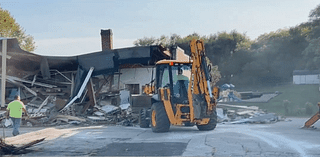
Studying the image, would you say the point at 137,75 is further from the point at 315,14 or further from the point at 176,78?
the point at 315,14

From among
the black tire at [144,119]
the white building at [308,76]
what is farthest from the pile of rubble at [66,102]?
the white building at [308,76]

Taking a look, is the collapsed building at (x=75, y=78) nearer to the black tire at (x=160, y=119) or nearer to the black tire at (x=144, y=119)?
the black tire at (x=144, y=119)

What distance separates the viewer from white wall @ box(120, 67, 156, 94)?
2595 cm

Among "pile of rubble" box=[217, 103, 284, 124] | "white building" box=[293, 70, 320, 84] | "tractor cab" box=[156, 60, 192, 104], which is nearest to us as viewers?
"tractor cab" box=[156, 60, 192, 104]

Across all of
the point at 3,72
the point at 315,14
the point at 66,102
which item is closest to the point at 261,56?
the point at 315,14

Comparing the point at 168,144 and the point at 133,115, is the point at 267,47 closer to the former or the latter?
the point at 133,115

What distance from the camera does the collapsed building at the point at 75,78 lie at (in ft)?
76.0

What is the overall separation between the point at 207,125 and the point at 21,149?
753cm

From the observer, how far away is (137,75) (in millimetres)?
26016

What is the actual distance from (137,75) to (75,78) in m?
4.10

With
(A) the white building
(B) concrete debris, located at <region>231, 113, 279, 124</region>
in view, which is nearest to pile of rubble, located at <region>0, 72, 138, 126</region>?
(B) concrete debris, located at <region>231, 113, 279, 124</region>

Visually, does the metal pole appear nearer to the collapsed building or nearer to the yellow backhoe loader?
the collapsed building

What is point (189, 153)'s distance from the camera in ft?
34.4

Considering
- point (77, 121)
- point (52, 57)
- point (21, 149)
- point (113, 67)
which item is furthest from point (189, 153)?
point (52, 57)
